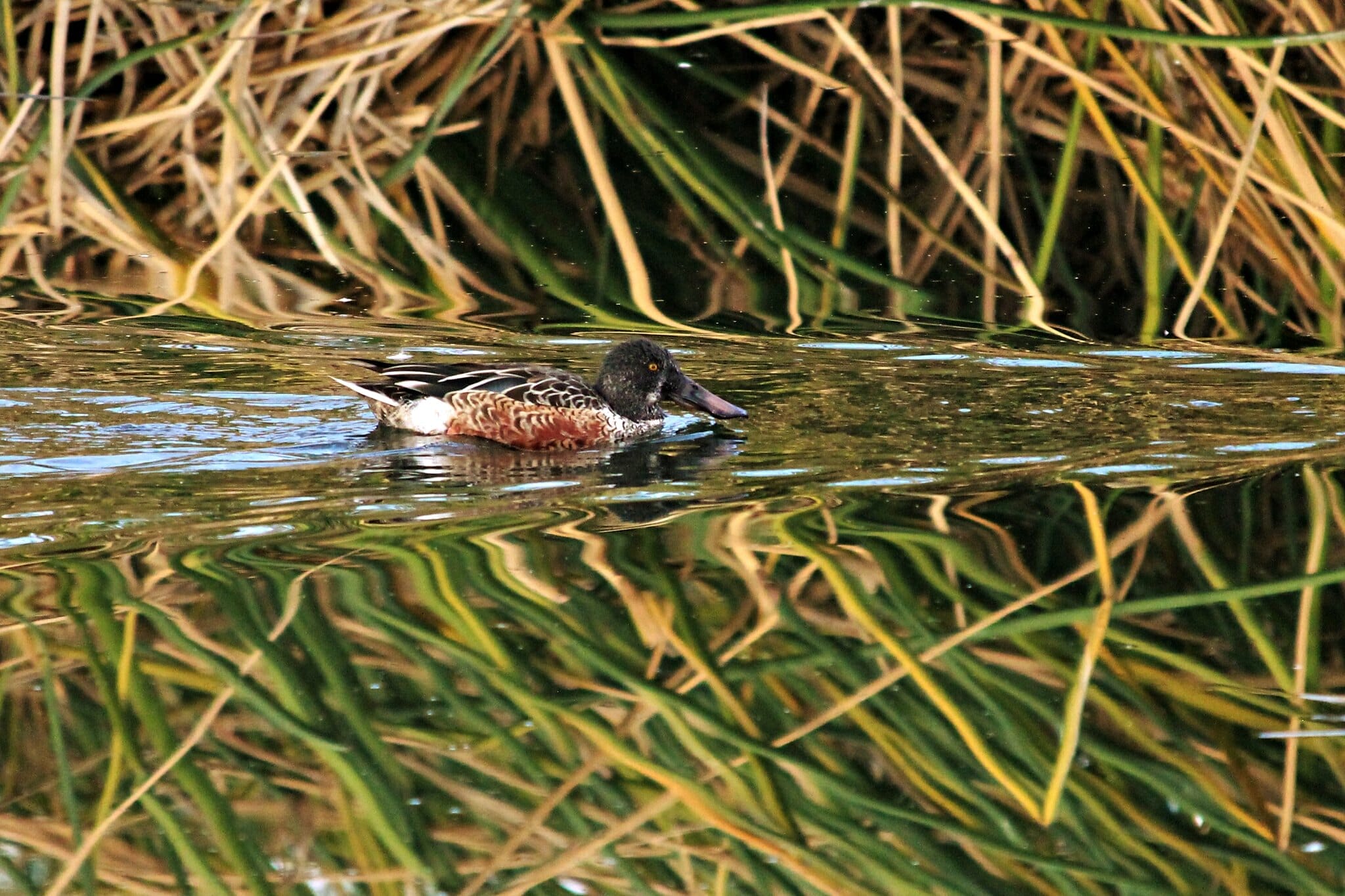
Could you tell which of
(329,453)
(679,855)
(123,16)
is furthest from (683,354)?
(679,855)

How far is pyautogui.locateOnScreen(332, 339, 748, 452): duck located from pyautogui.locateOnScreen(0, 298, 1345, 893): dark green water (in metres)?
0.13

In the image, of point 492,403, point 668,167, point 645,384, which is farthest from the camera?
point 668,167

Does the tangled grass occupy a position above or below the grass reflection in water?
above

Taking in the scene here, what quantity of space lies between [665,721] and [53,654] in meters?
1.48

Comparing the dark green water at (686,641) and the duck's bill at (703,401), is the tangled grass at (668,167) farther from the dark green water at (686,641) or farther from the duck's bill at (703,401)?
the dark green water at (686,641)

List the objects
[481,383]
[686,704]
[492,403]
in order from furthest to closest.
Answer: [492,403]
[481,383]
[686,704]

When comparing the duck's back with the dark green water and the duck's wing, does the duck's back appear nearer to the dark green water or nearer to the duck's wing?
the duck's wing

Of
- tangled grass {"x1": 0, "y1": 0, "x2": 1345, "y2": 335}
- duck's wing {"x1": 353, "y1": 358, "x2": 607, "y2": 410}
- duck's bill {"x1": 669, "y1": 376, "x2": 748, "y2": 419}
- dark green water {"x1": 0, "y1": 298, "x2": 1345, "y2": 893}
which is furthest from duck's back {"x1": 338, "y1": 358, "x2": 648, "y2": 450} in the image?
tangled grass {"x1": 0, "y1": 0, "x2": 1345, "y2": 335}

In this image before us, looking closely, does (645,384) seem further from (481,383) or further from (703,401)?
(481,383)

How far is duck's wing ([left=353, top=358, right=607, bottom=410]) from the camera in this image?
314 inches

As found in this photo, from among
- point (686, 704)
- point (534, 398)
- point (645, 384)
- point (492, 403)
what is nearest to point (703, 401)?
point (645, 384)

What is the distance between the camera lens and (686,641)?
17.0ft

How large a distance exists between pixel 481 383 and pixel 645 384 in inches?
27.0

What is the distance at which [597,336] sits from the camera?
920 centimetres
